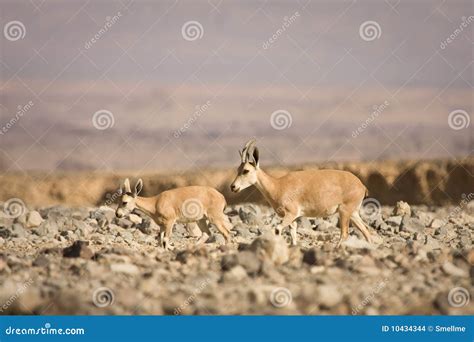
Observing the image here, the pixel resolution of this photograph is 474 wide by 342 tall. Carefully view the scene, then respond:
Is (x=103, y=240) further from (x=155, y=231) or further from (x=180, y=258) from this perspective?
(x=180, y=258)

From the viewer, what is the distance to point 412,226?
60.8 feet

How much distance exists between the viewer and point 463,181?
25.8 m

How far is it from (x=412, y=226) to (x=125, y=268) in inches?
331

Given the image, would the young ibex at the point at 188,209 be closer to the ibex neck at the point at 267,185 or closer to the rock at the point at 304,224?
the ibex neck at the point at 267,185

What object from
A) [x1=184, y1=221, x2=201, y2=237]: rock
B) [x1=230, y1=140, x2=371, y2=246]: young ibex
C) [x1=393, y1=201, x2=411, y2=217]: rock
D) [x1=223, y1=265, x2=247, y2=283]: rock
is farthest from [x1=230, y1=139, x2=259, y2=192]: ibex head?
[x1=393, y1=201, x2=411, y2=217]: rock

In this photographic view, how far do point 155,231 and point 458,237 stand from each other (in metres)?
6.14

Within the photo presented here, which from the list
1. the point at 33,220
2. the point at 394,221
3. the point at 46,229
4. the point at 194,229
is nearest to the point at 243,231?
the point at 194,229

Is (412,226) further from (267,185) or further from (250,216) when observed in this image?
(267,185)

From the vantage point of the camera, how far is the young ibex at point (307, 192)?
15180 mm

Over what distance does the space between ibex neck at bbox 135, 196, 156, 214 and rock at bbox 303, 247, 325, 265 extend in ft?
16.2

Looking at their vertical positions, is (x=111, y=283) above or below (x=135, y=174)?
below

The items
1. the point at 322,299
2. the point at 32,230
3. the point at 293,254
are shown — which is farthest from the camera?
the point at 32,230

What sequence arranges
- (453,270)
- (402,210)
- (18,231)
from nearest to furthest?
(453,270), (18,231), (402,210)

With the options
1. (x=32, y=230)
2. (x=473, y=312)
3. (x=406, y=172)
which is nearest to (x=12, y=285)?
(x=473, y=312)
